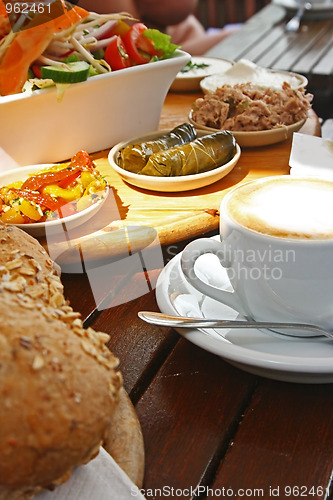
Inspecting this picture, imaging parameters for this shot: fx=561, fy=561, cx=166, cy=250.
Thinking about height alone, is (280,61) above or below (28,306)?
below

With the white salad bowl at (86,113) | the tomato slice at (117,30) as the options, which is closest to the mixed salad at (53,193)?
the white salad bowl at (86,113)

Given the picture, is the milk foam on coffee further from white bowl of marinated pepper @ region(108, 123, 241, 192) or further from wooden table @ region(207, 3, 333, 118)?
wooden table @ region(207, 3, 333, 118)

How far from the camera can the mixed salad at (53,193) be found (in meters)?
1.51

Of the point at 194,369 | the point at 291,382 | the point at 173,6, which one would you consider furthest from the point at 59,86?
the point at 173,6

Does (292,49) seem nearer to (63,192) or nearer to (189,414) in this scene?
(63,192)

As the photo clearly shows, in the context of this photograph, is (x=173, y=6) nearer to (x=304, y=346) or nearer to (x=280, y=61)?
(x=280, y=61)

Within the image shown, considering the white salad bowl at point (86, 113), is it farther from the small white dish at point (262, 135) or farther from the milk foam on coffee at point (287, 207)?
the milk foam on coffee at point (287, 207)

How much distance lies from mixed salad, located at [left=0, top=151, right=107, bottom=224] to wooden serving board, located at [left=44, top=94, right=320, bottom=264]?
3.0 inches

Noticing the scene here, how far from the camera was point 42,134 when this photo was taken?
6.32 ft

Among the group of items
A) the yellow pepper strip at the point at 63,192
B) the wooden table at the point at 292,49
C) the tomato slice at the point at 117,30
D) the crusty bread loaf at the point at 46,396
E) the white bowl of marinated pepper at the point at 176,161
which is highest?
the tomato slice at the point at 117,30

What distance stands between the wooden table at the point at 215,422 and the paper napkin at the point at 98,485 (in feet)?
→ 0.24

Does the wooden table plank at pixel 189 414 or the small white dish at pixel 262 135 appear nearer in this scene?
the wooden table plank at pixel 189 414

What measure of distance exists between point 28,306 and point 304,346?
21.0 inches

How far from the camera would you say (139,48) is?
2131 mm
